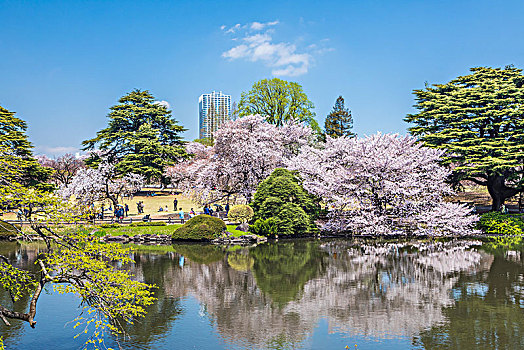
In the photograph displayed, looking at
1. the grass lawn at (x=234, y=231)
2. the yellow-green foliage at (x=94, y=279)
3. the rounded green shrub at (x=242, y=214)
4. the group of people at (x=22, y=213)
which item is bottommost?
the grass lawn at (x=234, y=231)

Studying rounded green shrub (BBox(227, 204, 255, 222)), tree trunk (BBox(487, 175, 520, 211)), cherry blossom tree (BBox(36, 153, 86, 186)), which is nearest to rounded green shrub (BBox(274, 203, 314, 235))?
rounded green shrub (BBox(227, 204, 255, 222))

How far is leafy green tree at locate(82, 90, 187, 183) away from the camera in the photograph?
51969 mm

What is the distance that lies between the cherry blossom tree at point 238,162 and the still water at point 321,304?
14102mm

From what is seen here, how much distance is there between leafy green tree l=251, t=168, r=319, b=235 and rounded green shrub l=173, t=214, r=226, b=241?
135 inches

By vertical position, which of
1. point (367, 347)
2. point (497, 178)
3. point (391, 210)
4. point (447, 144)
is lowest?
point (367, 347)

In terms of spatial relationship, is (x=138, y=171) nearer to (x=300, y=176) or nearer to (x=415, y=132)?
(x=300, y=176)

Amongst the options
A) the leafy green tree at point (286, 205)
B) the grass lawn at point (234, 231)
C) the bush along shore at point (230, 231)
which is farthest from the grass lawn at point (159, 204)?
the leafy green tree at point (286, 205)

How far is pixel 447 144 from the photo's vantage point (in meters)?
35.8

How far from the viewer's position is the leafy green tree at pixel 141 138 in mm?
51969

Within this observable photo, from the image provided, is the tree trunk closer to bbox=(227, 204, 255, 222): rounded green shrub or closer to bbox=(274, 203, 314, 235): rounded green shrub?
bbox=(274, 203, 314, 235): rounded green shrub

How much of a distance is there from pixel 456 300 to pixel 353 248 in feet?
40.4

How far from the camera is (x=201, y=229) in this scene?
3075 centimetres

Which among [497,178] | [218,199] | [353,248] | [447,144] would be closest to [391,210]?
[353,248]

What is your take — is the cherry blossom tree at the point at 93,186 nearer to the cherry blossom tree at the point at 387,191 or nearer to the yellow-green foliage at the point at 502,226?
the cherry blossom tree at the point at 387,191
